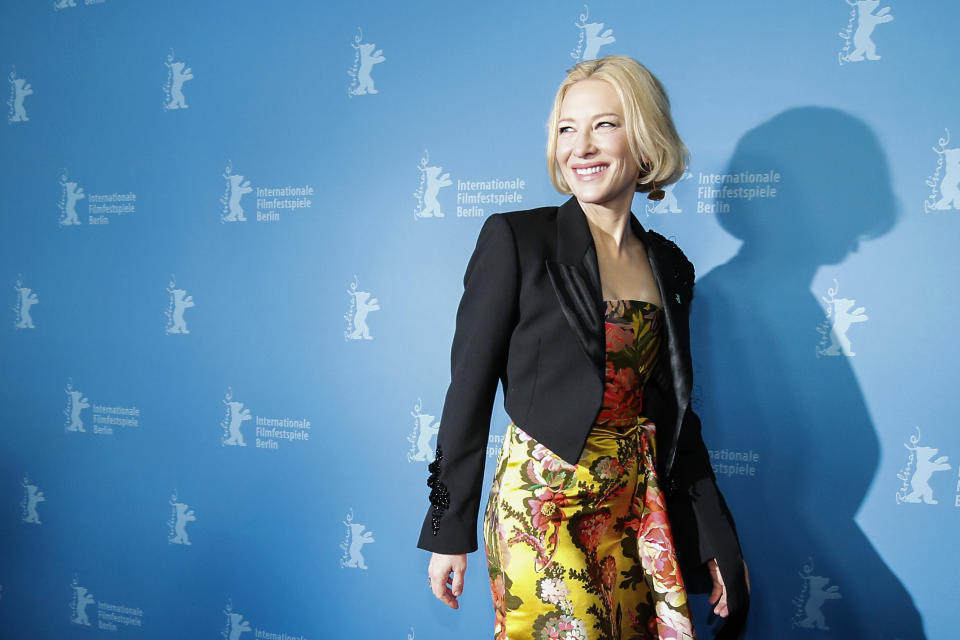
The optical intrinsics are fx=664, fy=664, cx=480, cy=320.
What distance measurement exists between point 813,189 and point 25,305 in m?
2.75

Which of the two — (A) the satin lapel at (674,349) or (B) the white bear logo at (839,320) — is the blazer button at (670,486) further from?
(B) the white bear logo at (839,320)

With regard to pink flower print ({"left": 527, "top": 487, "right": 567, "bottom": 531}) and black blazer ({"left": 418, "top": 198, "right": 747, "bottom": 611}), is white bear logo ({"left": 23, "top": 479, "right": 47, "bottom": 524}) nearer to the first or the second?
black blazer ({"left": 418, "top": 198, "right": 747, "bottom": 611})

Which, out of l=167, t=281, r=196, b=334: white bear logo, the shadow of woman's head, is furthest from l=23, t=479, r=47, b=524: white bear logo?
the shadow of woman's head

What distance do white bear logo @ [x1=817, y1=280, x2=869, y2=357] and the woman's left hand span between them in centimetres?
75

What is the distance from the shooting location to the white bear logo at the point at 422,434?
207cm

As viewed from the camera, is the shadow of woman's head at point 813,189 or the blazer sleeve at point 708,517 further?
the shadow of woman's head at point 813,189

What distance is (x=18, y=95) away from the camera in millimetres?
2518

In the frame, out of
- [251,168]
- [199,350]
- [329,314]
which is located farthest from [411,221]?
[199,350]

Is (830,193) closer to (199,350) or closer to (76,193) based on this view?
(199,350)

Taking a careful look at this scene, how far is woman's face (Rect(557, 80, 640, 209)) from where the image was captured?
1.21 metres

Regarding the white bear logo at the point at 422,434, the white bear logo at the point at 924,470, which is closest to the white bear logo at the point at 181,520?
the white bear logo at the point at 422,434

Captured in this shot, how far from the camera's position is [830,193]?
5.73ft

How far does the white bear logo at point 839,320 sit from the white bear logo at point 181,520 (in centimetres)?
214

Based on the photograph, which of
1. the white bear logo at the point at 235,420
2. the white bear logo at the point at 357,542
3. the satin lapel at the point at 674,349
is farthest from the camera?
the white bear logo at the point at 235,420
